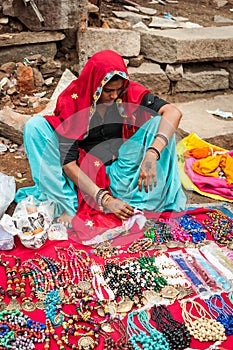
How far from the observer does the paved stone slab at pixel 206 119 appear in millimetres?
5008

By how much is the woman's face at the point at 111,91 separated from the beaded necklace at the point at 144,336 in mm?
1462

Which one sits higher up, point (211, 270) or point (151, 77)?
point (151, 77)

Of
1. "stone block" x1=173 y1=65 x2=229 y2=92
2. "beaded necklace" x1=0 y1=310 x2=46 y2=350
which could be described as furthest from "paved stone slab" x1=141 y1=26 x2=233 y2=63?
"beaded necklace" x1=0 y1=310 x2=46 y2=350

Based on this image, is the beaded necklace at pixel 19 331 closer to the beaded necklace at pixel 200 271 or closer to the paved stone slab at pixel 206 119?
the beaded necklace at pixel 200 271

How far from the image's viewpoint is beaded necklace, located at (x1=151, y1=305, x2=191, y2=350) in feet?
8.45

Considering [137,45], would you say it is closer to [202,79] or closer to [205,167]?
[202,79]

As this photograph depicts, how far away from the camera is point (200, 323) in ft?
8.84

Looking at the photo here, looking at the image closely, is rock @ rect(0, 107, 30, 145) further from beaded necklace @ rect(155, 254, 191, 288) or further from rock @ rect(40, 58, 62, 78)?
beaded necklace @ rect(155, 254, 191, 288)

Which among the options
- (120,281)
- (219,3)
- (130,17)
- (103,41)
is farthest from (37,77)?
(219,3)

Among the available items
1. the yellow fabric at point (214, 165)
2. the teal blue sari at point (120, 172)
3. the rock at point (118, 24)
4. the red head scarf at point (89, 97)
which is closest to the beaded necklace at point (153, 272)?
the teal blue sari at point (120, 172)

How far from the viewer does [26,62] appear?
210 inches

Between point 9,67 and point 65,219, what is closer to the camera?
point 65,219

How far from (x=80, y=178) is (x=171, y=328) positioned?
4.06 feet

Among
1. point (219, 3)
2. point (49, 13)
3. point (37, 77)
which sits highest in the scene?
point (49, 13)
